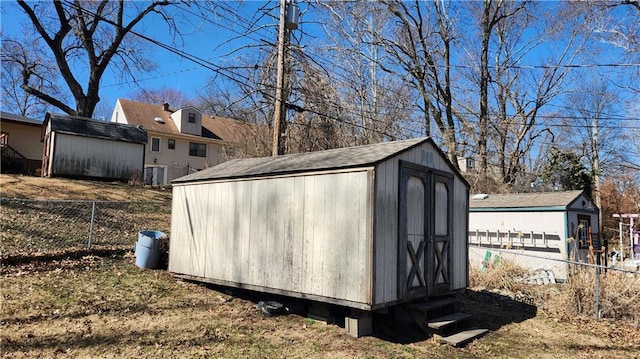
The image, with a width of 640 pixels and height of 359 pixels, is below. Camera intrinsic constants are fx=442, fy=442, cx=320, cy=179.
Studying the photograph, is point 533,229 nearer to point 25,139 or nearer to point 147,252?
point 147,252

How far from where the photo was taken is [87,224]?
11.1 metres

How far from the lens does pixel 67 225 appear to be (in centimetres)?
1062

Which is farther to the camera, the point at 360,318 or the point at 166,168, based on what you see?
the point at 166,168

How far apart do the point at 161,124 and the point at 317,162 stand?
2600cm

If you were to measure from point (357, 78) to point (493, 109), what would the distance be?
36.9 ft

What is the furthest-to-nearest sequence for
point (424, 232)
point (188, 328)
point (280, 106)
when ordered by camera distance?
1. point (280, 106)
2. point (424, 232)
3. point (188, 328)

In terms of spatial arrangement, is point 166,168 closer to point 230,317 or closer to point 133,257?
point 133,257

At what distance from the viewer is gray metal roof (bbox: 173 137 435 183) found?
6141 millimetres

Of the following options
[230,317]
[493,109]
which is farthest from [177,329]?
[493,109]

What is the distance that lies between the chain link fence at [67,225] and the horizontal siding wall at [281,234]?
97.9 inches

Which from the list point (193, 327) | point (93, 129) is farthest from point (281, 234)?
point (93, 129)

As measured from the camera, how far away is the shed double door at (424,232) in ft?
20.8

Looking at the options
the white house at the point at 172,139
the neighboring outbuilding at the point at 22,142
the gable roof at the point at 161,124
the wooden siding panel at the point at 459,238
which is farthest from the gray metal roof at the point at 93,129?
the wooden siding panel at the point at 459,238

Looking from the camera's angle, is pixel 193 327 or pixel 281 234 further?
pixel 281 234
